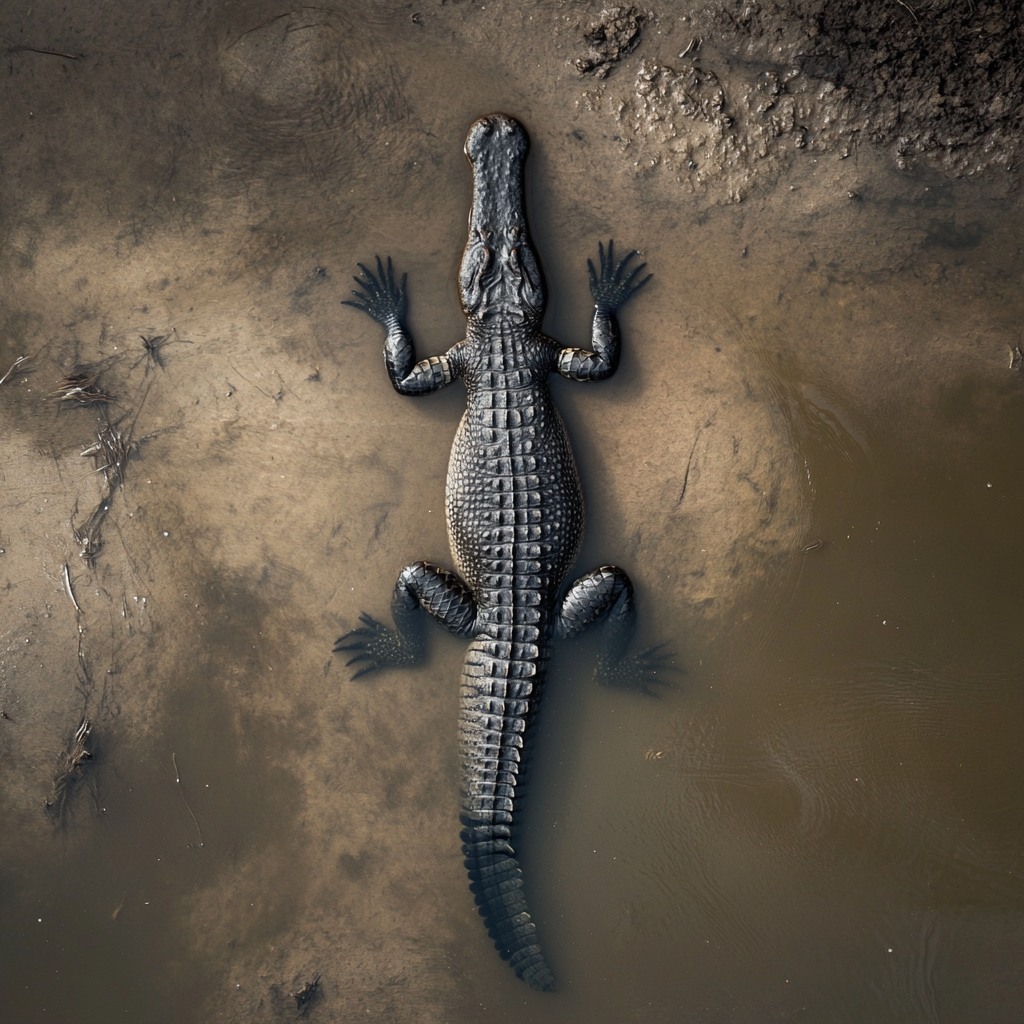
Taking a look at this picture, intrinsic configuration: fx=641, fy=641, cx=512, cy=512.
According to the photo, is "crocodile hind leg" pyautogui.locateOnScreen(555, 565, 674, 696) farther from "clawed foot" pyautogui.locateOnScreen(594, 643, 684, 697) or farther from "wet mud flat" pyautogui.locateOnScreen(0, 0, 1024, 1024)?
"wet mud flat" pyautogui.locateOnScreen(0, 0, 1024, 1024)

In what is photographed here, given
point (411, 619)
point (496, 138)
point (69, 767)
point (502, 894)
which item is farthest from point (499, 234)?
point (69, 767)

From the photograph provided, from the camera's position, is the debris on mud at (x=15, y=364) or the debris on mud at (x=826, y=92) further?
the debris on mud at (x=15, y=364)

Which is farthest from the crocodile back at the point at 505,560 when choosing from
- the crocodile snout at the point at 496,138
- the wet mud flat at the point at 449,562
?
A: the crocodile snout at the point at 496,138

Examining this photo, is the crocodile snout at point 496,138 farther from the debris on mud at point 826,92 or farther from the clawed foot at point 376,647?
the clawed foot at point 376,647

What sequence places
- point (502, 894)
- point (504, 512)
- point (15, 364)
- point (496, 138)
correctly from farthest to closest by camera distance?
point (15, 364), point (502, 894), point (496, 138), point (504, 512)

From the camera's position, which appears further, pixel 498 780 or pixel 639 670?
pixel 639 670

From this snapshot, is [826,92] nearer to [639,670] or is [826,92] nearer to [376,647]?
[639,670]
